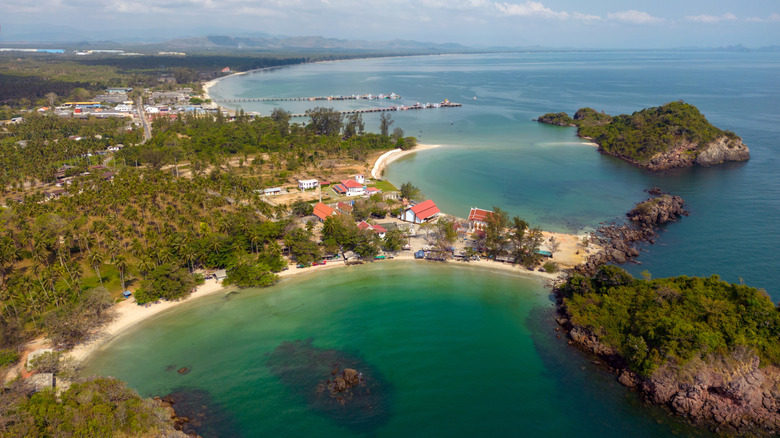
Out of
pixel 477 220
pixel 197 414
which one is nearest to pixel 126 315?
pixel 197 414

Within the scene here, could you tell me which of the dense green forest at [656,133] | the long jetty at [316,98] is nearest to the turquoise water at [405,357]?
the dense green forest at [656,133]

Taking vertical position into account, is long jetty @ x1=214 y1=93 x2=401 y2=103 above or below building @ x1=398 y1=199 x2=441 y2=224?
above

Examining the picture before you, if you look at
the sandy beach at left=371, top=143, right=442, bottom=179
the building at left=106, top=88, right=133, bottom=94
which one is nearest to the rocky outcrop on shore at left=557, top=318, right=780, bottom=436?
the sandy beach at left=371, top=143, right=442, bottom=179

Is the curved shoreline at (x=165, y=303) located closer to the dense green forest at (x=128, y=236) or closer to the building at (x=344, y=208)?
the dense green forest at (x=128, y=236)

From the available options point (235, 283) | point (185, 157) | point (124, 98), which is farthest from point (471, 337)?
point (124, 98)

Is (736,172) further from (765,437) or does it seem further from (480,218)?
(765,437)

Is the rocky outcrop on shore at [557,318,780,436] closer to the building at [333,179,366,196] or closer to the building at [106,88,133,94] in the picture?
the building at [333,179,366,196]
